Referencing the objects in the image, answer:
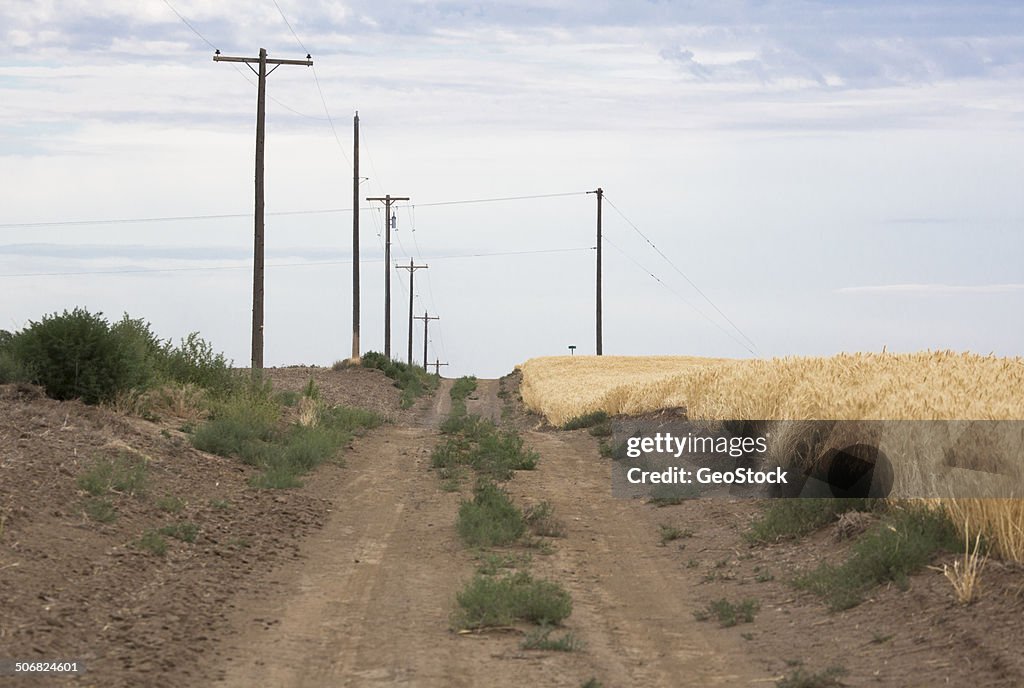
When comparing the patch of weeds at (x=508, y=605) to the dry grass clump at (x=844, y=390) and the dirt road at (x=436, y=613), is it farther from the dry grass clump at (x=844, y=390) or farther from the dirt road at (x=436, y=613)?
the dry grass clump at (x=844, y=390)

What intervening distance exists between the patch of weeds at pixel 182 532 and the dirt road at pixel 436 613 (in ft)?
4.09

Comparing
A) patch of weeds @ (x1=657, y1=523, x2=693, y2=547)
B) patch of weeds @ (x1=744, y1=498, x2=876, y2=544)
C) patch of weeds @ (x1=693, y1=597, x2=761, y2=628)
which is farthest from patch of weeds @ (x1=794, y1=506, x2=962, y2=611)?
patch of weeds @ (x1=657, y1=523, x2=693, y2=547)

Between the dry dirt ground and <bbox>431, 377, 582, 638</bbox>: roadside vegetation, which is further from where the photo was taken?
<bbox>431, 377, 582, 638</bbox>: roadside vegetation

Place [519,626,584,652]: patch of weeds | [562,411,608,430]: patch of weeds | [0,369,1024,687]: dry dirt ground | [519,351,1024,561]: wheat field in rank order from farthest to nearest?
[562,411,608,430]: patch of weeds, [519,351,1024,561]: wheat field, [519,626,584,652]: patch of weeds, [0,369,1024,687]: dry dirt ground

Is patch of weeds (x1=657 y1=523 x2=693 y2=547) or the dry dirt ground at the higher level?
the dry dirt ground

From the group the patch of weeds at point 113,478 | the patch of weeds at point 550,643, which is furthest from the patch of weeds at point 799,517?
the patch of weeds at point 113,478

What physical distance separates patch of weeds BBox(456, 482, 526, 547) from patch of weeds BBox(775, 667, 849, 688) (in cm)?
569

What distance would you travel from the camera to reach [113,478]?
1427 cm

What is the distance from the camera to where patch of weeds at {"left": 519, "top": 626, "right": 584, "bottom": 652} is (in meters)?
8.66

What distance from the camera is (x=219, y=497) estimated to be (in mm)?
15430

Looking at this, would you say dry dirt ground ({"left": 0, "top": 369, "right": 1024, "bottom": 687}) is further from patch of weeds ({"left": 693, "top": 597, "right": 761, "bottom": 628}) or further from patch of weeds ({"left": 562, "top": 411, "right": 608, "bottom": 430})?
patch of weeds ({"left": 562, "top": 411, "right": 608, "bottom": 430})

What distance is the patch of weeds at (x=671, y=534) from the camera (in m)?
13.9

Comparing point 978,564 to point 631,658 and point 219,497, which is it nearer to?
point 631,658

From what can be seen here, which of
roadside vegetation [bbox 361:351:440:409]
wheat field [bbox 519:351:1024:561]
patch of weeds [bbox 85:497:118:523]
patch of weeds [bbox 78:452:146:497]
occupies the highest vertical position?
wheat field [bbox 519:351:1024:561]
